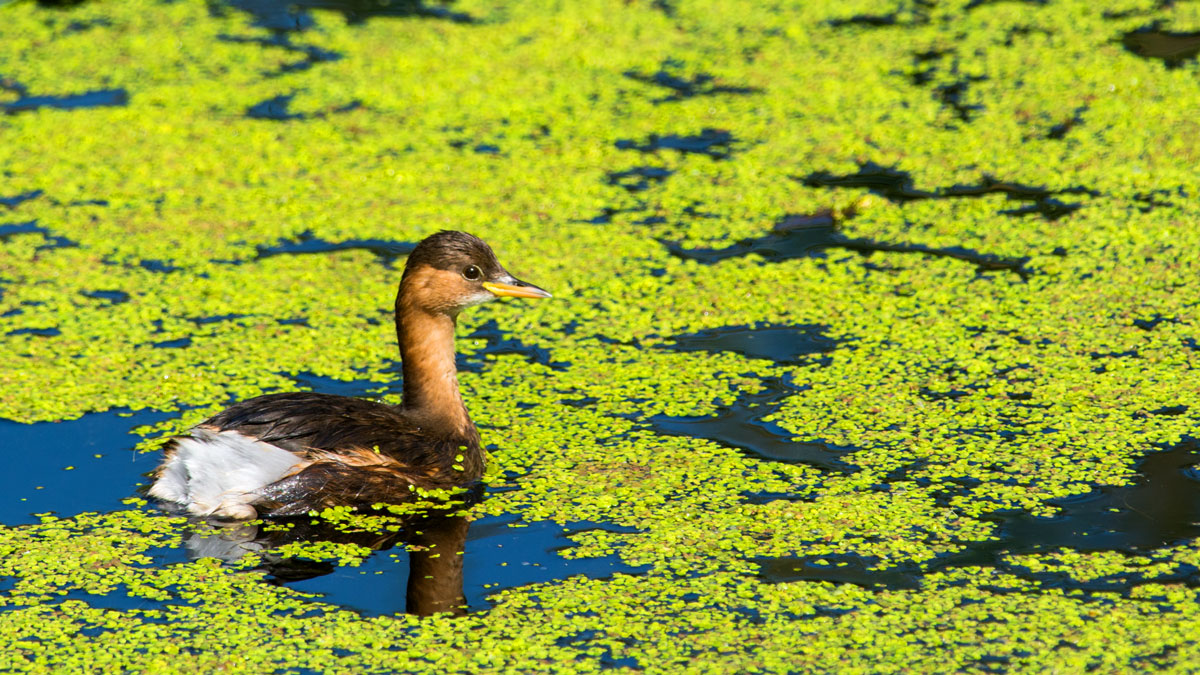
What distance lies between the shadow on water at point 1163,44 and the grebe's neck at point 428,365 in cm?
573

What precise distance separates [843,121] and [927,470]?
13.1 feet

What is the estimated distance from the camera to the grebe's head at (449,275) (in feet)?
21.0

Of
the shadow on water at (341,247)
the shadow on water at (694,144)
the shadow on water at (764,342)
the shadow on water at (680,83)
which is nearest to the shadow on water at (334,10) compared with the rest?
the shadow on water at (680,83)

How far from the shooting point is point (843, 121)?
9578 mm

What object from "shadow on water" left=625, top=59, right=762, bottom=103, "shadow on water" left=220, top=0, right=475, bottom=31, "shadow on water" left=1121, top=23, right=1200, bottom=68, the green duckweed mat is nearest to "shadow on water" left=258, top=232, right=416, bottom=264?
the green duckweed mat

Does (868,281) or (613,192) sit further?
(613,192)

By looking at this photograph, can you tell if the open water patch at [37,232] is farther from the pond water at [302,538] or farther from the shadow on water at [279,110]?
the pond water at [302,538]

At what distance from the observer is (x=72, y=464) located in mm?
6266

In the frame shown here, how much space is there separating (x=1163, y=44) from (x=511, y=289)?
5.77 meters

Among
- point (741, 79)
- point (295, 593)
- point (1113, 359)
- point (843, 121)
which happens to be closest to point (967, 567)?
point (1113, 359)

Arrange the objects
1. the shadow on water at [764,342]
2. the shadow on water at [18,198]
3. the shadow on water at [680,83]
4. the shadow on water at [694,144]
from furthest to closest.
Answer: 1. the shadow on water at [680,83]
2. the shadow on water at [694,144]
3. the shadow on water at [18,198]
4. the shadow on water at [764,342]

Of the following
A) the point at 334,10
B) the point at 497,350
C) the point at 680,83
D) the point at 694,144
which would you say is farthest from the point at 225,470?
the point at 334,10

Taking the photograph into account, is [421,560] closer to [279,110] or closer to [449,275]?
[449,275]

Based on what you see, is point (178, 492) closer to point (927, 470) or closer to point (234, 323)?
point (234, 323)
